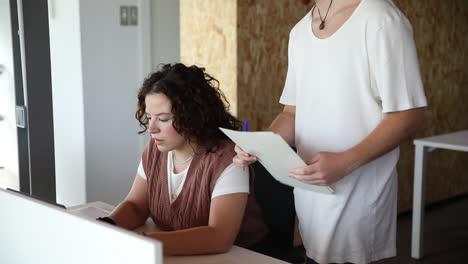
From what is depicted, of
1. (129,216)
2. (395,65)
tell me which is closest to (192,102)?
(129,216)

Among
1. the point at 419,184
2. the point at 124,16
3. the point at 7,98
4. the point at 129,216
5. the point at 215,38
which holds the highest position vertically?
the point at 124,16

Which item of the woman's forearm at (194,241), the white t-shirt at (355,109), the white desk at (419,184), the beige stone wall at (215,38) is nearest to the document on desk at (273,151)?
the white t-shirt at (355,109)

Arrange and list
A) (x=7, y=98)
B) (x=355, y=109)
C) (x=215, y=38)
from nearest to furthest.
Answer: (x=355, y=109) < (x=215, y=38) < (x=7, y=98)

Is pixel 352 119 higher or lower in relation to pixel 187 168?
higher

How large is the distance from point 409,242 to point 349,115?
2741 mm

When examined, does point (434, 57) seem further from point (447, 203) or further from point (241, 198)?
point (241, 198)

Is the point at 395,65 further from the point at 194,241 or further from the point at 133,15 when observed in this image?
the point at 133,15

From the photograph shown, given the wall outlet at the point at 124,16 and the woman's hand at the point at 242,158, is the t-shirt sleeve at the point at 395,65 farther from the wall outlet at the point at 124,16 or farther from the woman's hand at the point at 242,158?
the wall outlet at the point at 124,16

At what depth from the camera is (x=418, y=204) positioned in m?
3.71

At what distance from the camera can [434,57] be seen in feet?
15.1

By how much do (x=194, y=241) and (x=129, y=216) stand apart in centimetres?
37

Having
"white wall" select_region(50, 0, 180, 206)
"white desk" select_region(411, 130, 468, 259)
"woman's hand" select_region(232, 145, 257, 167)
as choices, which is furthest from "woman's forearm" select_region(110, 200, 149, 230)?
"white desk" select_region(411, 130, 468, 259)

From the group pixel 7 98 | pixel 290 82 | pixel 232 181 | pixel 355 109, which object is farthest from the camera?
pixel 7 98

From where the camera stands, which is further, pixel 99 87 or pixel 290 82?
pixel 99 87
